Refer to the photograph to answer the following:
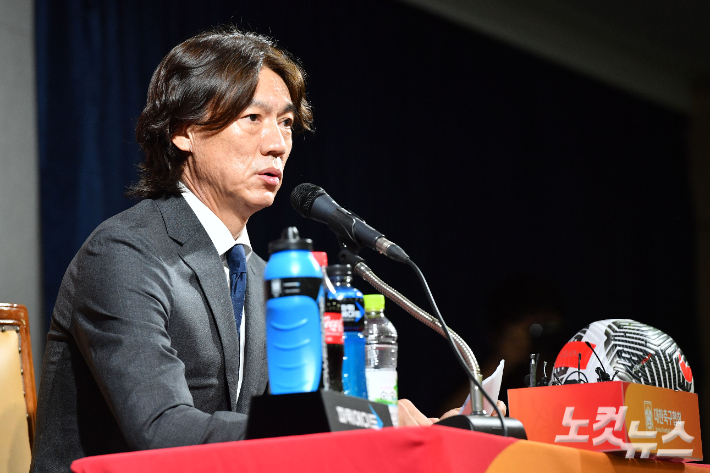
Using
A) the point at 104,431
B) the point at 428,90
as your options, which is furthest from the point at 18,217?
the point at 428,90

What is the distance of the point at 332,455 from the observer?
61 cm

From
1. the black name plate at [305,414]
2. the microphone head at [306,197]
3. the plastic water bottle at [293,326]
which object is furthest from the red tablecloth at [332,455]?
the microphone head at [306,197]

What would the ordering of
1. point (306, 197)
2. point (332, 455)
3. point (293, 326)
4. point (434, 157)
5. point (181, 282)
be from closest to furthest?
point (332, 455) → point (293, 326) → point (306, 197) → point (181, 282) → point (434, 157)

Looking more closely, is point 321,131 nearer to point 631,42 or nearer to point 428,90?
point 428,90

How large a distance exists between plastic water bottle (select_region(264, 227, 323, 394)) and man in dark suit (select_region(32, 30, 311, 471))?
0.08 m

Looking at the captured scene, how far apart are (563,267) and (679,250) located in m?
0.85

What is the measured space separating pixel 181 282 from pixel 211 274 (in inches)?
2.6

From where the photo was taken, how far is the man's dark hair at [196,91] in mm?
1409

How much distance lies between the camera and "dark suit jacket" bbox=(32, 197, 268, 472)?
37.2 inches

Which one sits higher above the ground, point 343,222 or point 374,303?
point 343,222

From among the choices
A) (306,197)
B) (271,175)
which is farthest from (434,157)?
(306,197)

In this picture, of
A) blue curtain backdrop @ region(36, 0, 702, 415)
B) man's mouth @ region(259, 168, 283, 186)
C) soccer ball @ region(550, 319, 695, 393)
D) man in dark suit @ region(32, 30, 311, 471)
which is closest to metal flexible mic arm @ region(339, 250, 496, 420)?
Answer: man in dark suit @ region(32, 30, 311, 471)

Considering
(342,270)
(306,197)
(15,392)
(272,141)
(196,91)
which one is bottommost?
(15,392)

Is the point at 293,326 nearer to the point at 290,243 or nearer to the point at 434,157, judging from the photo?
the point at 290,243
